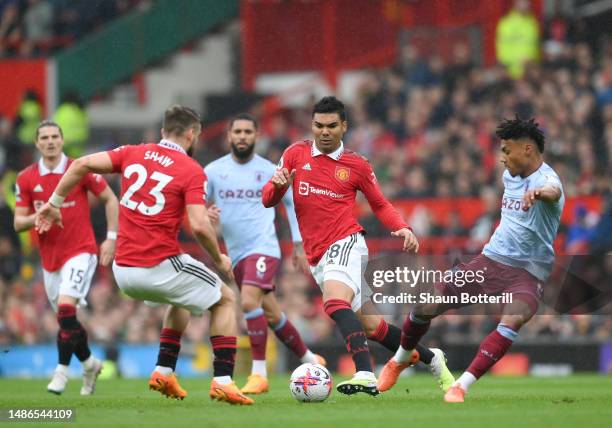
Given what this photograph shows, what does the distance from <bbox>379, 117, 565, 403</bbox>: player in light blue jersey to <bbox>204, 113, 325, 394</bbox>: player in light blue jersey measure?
2.75 m

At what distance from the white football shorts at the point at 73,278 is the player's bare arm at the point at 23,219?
57 cm

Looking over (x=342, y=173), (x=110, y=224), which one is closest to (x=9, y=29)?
(x=110, y=224)

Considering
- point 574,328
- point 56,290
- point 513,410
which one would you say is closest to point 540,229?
point 513,410

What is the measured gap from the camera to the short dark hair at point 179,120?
11.2m

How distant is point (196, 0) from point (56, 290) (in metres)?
17.8

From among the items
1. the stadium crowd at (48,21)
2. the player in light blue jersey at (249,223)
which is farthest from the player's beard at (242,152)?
the stadium crowd at (48,21)

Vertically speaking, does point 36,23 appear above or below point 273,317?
above

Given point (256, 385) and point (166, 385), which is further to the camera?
point (256, 385)

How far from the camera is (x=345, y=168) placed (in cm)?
1171

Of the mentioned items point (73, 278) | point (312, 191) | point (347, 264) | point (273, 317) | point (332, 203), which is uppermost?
point (312, 191)

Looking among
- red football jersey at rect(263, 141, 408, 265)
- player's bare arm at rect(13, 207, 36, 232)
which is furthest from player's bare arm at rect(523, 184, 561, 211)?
player's bare arm at rect(13, 207, 36, 232)

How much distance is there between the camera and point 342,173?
38.4 ft

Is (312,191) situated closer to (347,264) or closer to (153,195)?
(347,264)

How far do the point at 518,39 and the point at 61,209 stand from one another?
13154 millimetres
